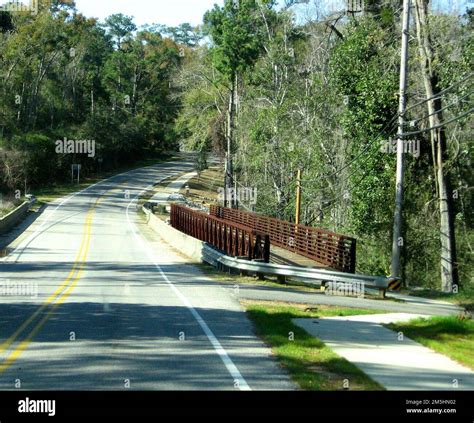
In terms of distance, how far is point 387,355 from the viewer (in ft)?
34.0

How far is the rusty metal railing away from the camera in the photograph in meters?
23.2

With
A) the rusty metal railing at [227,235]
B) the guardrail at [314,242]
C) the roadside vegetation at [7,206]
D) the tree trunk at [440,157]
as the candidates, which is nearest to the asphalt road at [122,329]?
the rusty metal railing at [227,235]

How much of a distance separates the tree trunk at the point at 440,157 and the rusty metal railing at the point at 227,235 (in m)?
6.52

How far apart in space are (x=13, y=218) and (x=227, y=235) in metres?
22.1

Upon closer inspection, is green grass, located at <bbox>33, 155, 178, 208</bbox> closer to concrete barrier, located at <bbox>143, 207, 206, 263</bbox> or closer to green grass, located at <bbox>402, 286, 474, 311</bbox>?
concrete barrier, located at <bbox>143, 207, 206, 263</bbox>

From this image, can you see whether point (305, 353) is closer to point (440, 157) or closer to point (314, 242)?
point (314, 242)

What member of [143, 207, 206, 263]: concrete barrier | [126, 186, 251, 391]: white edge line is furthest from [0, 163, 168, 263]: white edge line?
[126, 186, 251, 391]: white edge line

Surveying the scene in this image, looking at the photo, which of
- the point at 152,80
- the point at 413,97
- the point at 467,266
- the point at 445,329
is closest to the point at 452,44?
the point at 413,97

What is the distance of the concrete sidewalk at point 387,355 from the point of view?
8.56 metres

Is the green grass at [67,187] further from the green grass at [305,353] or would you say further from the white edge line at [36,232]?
the green grass at [305,353]

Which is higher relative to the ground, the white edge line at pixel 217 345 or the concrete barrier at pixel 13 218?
the concrete barrier at pixel 13 218

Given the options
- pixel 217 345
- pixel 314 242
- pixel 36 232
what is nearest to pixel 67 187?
pixel 36 232

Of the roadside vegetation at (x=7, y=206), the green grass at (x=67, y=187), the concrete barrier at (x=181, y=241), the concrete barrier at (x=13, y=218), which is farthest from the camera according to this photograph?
the green grass at (x=67, y=187)

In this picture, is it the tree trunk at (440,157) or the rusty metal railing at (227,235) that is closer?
the rusty metal railing at (227,235)
